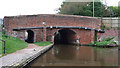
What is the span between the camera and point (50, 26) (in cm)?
1460

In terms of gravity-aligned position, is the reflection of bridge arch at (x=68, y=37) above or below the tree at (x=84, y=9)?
below

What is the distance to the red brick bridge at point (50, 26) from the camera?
1476cm

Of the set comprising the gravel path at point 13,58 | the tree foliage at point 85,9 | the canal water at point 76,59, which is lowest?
the canal water at point 76,59

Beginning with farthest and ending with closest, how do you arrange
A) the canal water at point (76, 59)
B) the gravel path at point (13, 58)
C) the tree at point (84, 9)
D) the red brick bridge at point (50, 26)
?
1. the tree at point (84, 9)
2. the red brick bridge at point (50, 26)
3. the canal water at point (76, 59)
4. the gravel path at point (13, 58)

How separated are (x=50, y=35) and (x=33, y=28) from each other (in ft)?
7.84

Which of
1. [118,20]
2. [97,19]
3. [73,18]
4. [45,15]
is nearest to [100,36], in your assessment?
[97,19]

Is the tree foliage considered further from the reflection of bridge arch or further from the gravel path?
the gravel path

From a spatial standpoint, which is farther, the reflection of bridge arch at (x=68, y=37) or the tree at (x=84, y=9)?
the tree at (x=84, y=9)

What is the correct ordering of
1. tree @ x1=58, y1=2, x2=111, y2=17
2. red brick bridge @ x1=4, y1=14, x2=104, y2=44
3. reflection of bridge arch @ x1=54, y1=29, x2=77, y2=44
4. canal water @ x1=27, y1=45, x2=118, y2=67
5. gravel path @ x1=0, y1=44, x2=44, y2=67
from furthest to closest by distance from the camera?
tree @ x1=58, y1=2, x2=111, y2=17 → reflection of bridge arch @ x1=54, y1=29, x2=77, y2=44 → red brick bridge @ x1=4, y1=14, x2=104, y2=44 → canal water @ x1=27, y1=45, x2=118, y2=67 → gravel path @ x1=0, y1=44, x2=44, y2=67

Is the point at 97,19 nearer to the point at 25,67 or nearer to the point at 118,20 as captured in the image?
the point at 118,20

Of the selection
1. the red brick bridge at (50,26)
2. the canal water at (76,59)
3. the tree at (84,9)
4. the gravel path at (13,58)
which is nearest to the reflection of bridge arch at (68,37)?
the red brick bridge at (50,26)

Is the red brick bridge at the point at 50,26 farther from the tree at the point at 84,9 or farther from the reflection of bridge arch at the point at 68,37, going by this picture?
the tree at the point at 84,9

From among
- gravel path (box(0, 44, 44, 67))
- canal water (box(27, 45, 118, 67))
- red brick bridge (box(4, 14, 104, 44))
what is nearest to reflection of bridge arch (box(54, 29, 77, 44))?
red brick bridge (box(4, 14, 104, 44))

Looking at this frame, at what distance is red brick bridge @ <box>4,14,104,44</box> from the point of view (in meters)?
14.8
